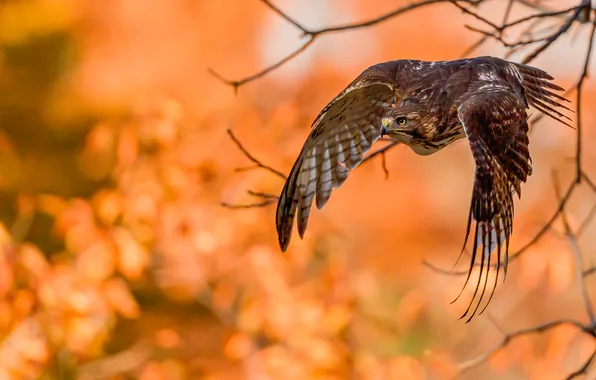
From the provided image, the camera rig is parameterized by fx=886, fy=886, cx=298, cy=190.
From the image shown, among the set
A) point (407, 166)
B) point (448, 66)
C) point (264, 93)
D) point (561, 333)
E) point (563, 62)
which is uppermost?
point (448, 66)

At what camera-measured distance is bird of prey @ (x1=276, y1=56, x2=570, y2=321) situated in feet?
4.50

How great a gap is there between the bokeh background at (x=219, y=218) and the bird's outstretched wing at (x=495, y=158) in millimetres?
1498

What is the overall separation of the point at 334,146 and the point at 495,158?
0.49 metres

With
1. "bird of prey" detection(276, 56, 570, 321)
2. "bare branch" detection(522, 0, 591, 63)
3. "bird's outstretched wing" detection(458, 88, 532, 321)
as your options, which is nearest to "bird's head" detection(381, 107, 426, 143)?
"bird of prey" detection(276, 56, 570, 321)

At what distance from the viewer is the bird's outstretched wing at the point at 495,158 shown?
1.34 m

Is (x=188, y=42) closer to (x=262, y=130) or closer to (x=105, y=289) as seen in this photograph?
(x=262, y=130)

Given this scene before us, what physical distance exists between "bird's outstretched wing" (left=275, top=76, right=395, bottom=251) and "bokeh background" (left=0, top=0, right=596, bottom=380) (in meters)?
1.22

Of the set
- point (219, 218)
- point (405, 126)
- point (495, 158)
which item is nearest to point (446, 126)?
point (405, 126)

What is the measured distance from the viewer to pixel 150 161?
408cm

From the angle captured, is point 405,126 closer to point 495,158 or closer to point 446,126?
point 446,126

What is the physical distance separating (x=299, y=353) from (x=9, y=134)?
2303mm

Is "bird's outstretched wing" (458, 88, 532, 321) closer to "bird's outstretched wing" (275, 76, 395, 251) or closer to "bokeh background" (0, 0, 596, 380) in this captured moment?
"bird's outstretched wing" (275, 76, 395, 251)

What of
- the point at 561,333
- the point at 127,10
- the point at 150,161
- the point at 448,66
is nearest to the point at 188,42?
the point at 127,10

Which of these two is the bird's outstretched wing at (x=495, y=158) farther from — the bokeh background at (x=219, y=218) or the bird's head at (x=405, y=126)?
the bokeh background at (x=219, y=218)
